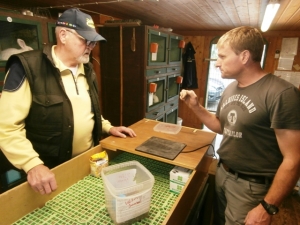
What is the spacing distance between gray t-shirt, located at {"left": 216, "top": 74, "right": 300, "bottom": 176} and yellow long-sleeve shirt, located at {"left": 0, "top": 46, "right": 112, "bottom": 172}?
0.80 metres

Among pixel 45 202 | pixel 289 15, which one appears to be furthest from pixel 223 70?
pixel 289 15

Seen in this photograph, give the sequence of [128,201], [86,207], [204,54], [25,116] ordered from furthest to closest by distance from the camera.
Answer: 1. [204,54]
2. [25,116]
3. [86,207]
4. [128,201]

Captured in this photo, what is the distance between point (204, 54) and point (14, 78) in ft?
12.7

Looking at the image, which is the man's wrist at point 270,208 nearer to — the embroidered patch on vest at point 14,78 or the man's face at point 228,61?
the man's face at point 228,61

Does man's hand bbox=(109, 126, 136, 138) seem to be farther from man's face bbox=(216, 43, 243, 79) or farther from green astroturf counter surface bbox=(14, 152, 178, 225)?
man's face bbox=(216, 43, 243, 79)

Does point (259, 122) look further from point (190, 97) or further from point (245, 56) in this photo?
point (190, 97)

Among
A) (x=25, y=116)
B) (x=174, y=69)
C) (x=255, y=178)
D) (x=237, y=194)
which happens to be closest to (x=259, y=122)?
(x=255, y=178)

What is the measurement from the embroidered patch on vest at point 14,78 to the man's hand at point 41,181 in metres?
0.40

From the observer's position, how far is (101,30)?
2.59 meters

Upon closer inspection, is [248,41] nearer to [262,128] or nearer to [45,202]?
[262,128]

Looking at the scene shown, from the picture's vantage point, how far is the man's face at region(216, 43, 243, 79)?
3.53 ft

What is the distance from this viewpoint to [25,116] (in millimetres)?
1008

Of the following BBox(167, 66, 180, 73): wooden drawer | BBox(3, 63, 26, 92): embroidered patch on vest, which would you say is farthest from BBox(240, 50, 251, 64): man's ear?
BBox(167, 66, 180, 73): wooden drawer

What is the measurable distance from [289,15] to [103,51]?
2230 mm
